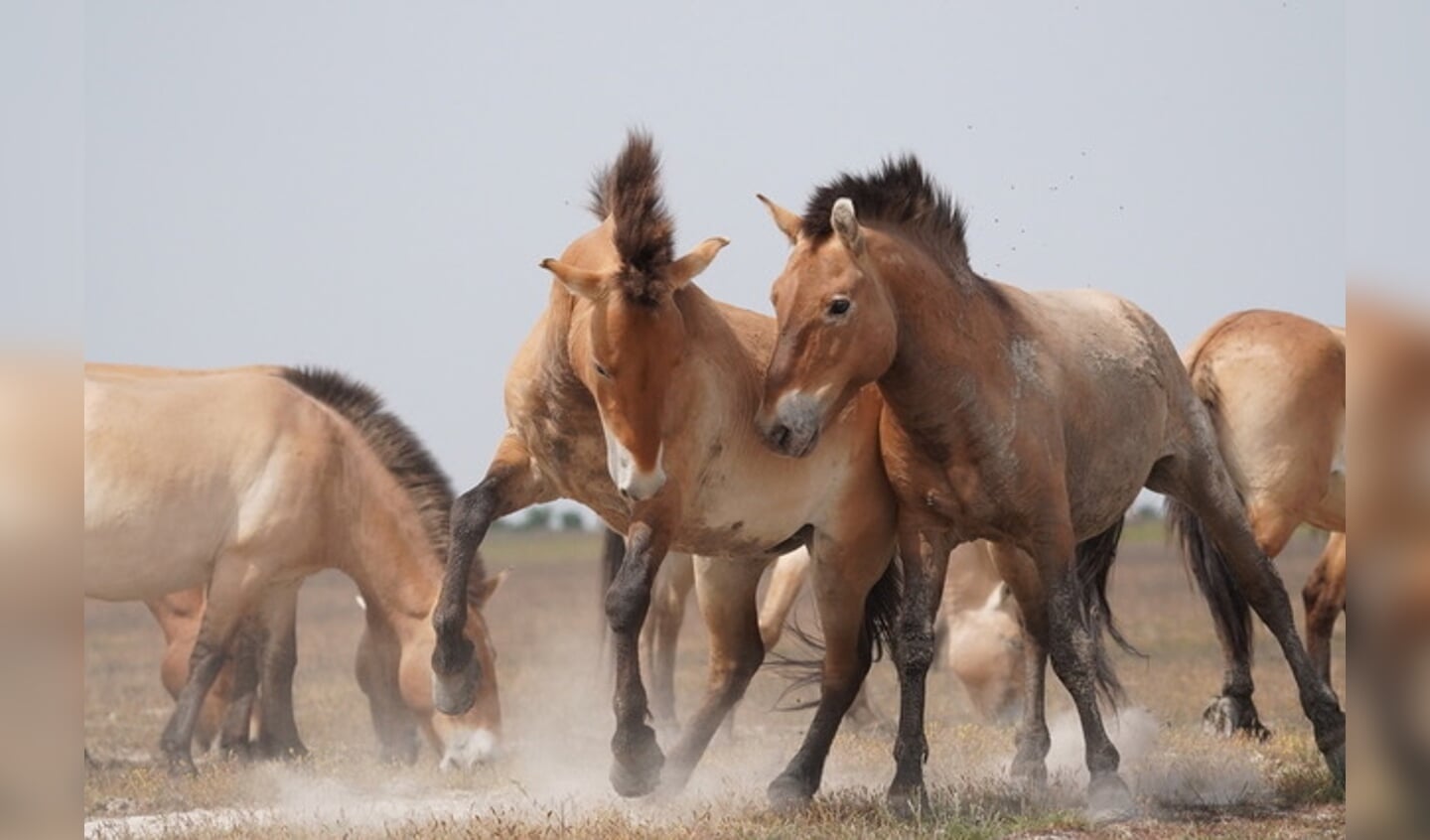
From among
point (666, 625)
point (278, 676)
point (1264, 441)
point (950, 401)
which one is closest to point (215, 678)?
point (278, 676)

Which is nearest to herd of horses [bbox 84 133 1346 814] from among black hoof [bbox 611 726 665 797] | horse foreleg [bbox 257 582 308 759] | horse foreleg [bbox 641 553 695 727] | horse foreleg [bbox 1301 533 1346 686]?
black hoof [bbox 611 726 665 797]

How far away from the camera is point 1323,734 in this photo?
8.41m

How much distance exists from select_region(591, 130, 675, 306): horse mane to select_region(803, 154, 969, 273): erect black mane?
690 millimetres

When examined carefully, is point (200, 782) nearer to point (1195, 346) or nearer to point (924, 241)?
point (924, 241)

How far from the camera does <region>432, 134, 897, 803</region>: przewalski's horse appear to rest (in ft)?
22.9

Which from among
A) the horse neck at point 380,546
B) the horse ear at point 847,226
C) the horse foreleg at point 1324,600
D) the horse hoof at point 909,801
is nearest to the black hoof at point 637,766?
the horse hoof at point 909,801

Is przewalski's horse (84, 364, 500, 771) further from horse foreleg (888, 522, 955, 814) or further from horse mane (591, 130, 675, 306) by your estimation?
horse mane (591, 130, 675, 306)

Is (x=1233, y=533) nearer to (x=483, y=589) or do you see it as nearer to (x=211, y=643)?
(x=483, y=589)

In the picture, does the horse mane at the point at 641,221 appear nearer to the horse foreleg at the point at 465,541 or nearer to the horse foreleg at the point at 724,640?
the horse foreleg at the point at 465,541

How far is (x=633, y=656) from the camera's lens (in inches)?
282

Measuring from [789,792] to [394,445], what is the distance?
16.5 ft

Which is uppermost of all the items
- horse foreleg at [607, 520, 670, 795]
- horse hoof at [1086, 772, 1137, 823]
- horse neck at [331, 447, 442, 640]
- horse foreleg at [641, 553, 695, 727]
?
horse foreleg at [607, 520, 670, 795]

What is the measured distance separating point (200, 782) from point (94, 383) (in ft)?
10.5

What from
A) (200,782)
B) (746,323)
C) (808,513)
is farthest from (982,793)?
(200,782)
